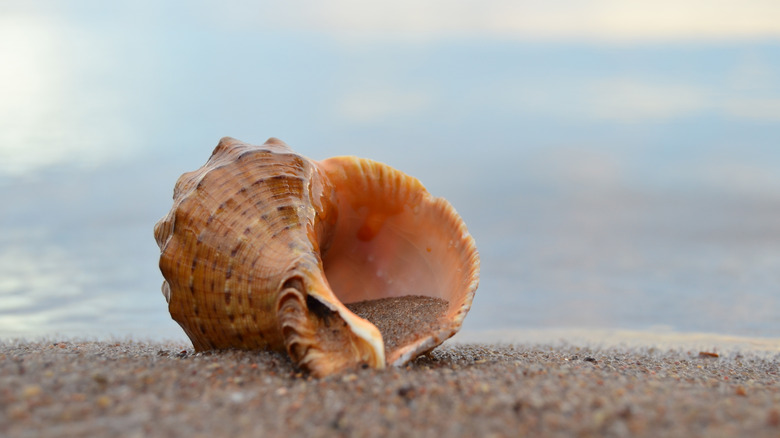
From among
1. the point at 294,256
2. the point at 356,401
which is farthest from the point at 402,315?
the point at 356,401

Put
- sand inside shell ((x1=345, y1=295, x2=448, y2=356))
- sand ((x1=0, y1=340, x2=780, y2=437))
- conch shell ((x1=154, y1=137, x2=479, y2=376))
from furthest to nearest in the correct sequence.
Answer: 1. sand inside shell ((x1=345, y1=295, x2=448, y2=356))
2. conch shell ((x1=154, y1=137, x2=479, y2=376))
3. sand ((x1=0, y1=340, x2=780, y2=437))

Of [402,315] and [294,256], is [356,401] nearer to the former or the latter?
[294,256]

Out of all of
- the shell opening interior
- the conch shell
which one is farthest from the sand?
the shell opening interior

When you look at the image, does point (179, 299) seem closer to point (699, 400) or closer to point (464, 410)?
point (464, 410)

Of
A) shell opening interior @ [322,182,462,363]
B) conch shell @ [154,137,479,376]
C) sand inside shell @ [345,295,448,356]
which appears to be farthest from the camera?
shell opening interior @ [322,182,462,363]

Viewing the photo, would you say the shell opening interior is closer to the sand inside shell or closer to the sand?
the sand inside shell

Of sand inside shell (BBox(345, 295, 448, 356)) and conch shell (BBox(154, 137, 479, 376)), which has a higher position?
conch shell (BBox(154, 137, 479, 376))

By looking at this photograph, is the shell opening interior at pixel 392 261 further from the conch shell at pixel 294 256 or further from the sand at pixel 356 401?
the sand at pixel 356 401
